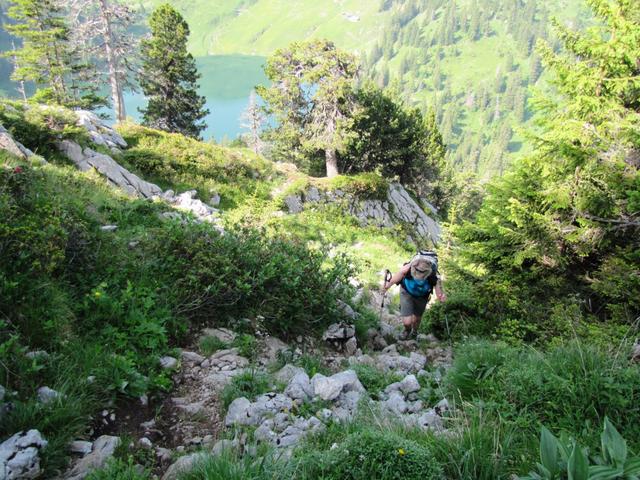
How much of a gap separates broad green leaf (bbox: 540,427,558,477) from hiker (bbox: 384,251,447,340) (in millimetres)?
4770

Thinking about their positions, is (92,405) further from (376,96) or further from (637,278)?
(376,96)

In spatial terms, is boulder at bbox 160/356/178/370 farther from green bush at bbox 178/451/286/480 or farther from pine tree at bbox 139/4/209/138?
pine tree at bbox 139/4/209/138

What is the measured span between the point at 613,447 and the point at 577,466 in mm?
388

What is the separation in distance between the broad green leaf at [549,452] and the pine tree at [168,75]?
30.9 m

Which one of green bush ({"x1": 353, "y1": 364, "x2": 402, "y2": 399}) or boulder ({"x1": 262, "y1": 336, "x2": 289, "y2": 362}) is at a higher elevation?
green bush ({"x1": 353, "y1": 364, "x2": 402, "y2": 399})

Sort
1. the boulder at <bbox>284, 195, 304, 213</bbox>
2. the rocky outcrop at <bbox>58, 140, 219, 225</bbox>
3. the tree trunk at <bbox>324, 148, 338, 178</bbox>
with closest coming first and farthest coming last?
the rocky outcrop at <bbox>58, 140, 219, 225</bbox> → the boulder at <bbox>284, 195, 304, 213</bbox> → the tree trunk at <bbox>324, 148, 338, 178</bbox>

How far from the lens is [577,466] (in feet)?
7.16

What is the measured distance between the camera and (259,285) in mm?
5969

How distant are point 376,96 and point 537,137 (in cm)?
2245

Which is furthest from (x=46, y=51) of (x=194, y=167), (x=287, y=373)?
(x=287, y=373)

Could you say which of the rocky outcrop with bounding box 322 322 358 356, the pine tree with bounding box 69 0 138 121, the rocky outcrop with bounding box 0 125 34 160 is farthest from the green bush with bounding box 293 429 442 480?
the pine tree with bounding box 69 0 138 121

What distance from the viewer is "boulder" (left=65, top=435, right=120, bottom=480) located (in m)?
2.90

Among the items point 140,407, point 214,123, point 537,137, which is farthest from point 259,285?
point 214,123

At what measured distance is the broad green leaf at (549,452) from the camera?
232 cm
